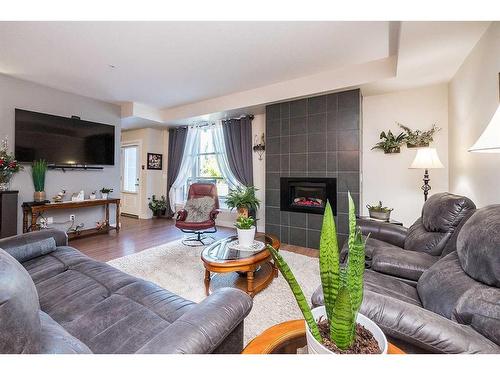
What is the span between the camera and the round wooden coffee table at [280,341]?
0.77 metres

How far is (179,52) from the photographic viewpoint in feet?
9.13

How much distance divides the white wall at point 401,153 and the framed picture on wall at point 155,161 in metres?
4.85

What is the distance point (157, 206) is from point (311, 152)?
13.5ft

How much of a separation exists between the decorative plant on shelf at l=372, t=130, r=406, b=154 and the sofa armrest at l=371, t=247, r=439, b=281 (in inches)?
85.1

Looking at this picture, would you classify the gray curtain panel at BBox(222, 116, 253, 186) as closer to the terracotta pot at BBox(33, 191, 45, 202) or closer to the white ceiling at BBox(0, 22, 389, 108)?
the white ceiling at BBox(0, 22, 389, 108)

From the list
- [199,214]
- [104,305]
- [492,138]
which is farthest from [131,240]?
[492,138]

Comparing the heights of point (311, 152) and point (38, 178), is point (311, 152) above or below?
above

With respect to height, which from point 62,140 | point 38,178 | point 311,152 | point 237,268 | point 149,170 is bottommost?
point 237,268

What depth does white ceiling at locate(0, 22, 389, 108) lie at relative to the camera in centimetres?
232

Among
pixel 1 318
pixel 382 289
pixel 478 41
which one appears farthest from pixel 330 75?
pixel 1 318

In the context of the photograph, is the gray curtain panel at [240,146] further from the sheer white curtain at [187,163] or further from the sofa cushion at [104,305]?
the sofa cushion at [104,305]

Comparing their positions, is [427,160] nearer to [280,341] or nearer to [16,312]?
[280,341]

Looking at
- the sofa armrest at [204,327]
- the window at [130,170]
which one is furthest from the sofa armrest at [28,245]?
the window at [130,170]

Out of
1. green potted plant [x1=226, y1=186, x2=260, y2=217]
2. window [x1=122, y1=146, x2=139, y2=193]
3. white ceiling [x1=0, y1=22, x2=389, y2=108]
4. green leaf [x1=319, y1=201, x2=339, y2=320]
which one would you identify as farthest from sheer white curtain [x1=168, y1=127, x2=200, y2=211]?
green leaf [x1=319, y1=201, x2=339, y2=320]
